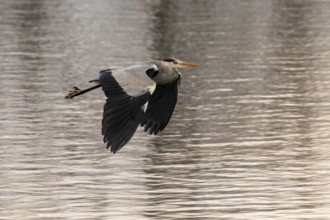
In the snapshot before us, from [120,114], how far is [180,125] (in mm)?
8537

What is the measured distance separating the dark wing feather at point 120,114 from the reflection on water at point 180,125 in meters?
1.79

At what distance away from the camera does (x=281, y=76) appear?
27109mm

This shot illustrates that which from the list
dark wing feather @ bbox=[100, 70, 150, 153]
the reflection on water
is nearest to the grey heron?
dark wing feather @ bbox=[100, 70, 150, 153]

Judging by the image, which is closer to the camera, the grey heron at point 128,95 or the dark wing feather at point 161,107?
the grey heron at point 128,95

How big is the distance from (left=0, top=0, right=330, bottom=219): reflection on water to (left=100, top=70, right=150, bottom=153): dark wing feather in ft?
5.87

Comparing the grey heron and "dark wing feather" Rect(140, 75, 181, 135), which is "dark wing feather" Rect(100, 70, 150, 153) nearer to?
the grey heron

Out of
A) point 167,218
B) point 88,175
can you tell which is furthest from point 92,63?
point 167,218

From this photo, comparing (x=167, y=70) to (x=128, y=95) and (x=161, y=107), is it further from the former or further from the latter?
(x=128, y=95)

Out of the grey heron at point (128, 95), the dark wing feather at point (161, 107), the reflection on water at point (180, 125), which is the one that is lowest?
the reflection on water at point (180, 125)

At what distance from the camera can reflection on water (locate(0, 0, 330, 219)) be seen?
15.1 metres

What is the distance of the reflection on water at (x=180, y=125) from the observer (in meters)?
15.1

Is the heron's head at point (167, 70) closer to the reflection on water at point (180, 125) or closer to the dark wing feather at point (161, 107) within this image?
the dark wing feather at point (161, 107)

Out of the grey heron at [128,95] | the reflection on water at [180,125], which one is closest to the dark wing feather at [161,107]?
Answer: the grey heron at [128,95]

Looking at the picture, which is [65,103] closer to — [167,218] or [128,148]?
[128,148]
